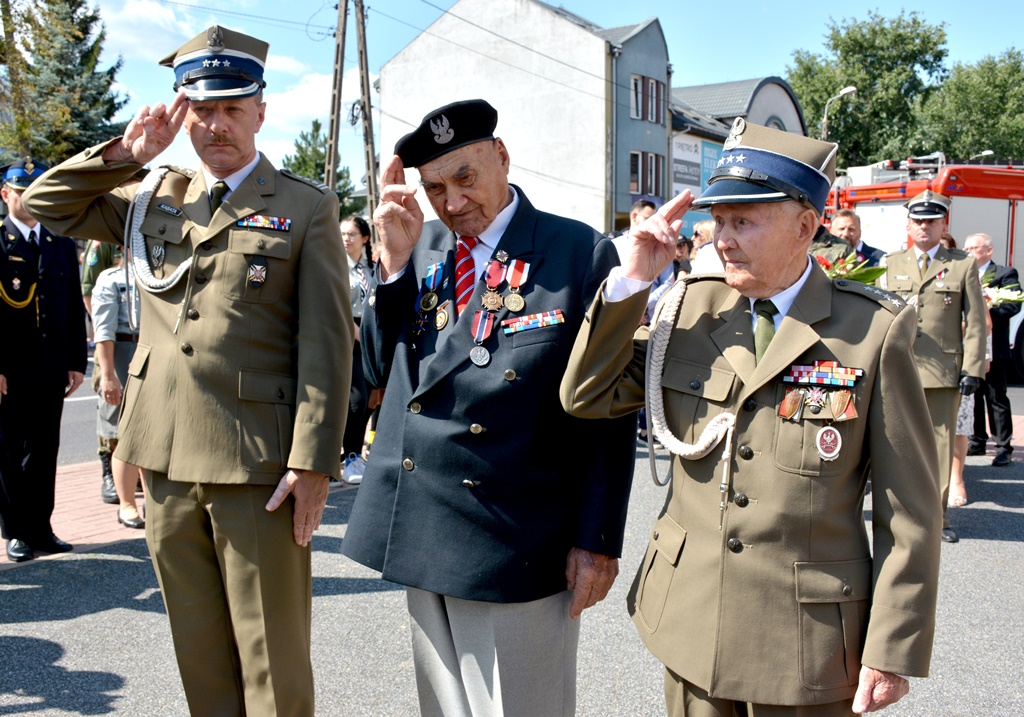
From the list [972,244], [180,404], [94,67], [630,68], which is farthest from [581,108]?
[180,404]

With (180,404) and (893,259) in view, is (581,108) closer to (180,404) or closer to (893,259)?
(893,259)

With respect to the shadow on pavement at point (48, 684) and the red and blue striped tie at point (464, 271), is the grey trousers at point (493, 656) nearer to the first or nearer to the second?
the red and blue striped tie at point (464, 271)

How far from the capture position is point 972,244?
28.1ft

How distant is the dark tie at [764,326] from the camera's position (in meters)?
2.17

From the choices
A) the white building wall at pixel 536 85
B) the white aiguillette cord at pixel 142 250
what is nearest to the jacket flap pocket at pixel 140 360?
the white aiguillette cord at pixel 142 250

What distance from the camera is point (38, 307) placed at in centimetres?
538

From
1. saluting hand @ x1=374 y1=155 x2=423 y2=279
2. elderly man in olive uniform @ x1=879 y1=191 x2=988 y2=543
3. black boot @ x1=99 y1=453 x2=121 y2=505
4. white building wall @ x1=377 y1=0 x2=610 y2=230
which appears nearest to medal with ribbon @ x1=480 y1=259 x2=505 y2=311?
saluting hand @ x1=374 y1=155 x2=423 y2=279

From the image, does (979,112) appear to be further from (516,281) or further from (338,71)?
(516,281)

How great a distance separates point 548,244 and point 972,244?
7471 mm

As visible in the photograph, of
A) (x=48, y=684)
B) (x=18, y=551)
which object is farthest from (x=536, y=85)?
(x=48, y=684)

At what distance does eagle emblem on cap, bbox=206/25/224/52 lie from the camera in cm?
269

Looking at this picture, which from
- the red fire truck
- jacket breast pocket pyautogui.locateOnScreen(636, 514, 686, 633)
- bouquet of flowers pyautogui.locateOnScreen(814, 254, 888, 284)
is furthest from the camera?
the red fire truck

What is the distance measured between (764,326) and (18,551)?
4.81 m

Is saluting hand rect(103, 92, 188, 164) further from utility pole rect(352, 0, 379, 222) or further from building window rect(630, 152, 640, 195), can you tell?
building window rect(630, 152, 640, 195)
